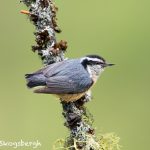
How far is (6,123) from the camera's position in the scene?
7723 millimetres

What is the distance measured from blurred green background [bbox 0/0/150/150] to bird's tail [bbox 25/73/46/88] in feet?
7.83

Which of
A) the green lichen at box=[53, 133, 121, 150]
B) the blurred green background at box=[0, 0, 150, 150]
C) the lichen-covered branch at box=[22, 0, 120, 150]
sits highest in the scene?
the blurred green background at box=[0, 0, 150, 150]

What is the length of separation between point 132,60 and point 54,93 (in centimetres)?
430

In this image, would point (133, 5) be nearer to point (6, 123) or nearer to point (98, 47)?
point (98, 47)

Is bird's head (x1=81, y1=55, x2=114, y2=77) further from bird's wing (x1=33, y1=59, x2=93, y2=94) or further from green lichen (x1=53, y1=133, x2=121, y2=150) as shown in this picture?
green lichen (x1=53, y1=133, x2=121, y2=150)

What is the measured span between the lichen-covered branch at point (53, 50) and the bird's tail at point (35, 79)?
0.31 meters

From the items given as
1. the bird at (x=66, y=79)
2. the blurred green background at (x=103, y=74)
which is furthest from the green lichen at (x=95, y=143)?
the blurred green background at (x=103, y=74)

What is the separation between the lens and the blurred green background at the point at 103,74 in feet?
25.5

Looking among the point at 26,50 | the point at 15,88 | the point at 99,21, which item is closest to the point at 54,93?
the point at 15,88

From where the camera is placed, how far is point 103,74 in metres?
8.63

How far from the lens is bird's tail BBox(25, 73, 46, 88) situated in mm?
4871

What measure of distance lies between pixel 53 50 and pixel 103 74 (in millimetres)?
4226

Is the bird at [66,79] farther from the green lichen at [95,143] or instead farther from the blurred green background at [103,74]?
the blurred green background at [103,74]

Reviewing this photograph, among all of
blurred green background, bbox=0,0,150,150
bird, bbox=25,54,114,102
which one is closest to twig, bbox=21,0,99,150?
bird, bbox=25,54,114,102
